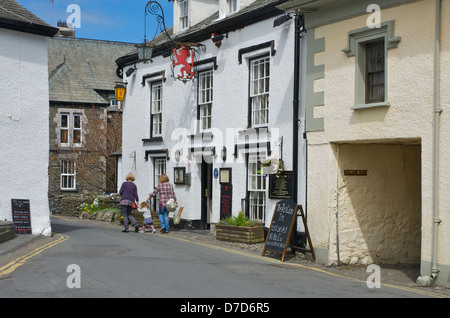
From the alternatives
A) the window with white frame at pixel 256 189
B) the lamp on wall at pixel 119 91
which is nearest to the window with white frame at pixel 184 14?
the lamp on wall at pixel 119 91

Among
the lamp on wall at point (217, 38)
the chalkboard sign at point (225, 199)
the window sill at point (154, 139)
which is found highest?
the lamp on wall at point (217, 38)

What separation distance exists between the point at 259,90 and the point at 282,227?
4615mm

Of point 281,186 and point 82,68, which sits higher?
point 82,68

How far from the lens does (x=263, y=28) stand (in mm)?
15844

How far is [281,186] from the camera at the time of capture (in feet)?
48.6

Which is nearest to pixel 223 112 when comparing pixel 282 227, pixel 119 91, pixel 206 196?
pixel 206 196

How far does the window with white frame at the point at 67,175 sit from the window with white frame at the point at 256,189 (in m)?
23.7

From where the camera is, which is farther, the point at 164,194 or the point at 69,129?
the point at 69,129

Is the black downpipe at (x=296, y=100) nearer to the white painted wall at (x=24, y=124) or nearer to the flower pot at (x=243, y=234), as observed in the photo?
the flower pot at (x=243, y=234)

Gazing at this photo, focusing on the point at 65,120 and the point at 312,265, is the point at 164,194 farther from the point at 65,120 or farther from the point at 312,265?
the point at 65,120

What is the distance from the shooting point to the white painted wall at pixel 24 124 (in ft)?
51.4

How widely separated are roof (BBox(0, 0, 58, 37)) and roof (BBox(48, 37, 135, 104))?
21.2 metres

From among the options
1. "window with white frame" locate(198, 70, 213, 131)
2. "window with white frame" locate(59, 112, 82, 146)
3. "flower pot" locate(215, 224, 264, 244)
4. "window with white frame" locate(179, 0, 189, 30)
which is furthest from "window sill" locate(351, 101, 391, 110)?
"window with white frame" locate(59, 112, 82, 146)
